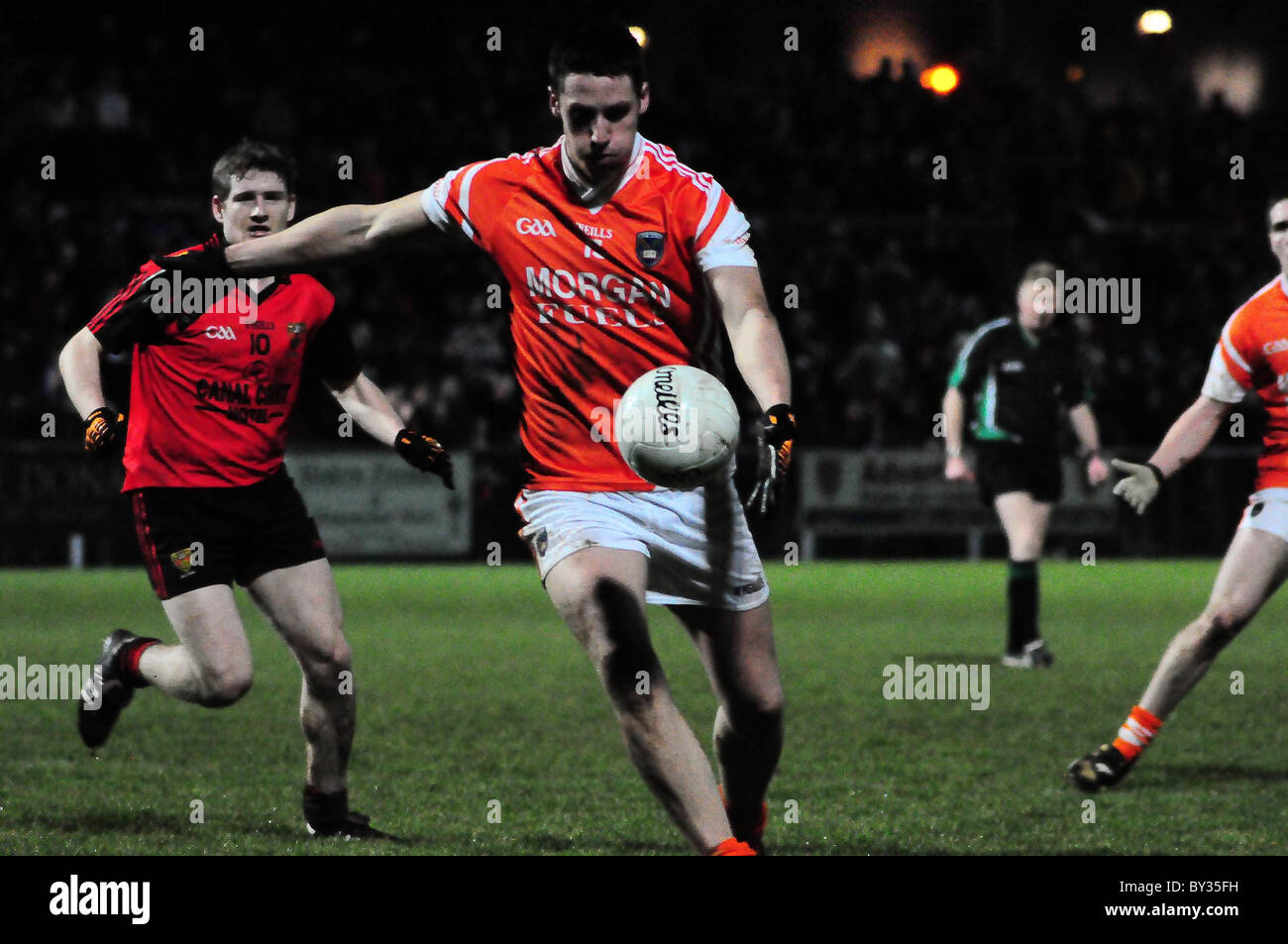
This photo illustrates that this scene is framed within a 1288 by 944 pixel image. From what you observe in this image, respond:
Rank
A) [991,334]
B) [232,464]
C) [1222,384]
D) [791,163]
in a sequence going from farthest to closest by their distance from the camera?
1. [791,163]
2. [991,334]
3. [1222,384]
4. [232,464]

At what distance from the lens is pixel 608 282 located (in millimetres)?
4996

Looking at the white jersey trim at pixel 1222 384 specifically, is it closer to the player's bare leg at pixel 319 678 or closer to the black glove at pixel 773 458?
the black glove at pixel 773 458

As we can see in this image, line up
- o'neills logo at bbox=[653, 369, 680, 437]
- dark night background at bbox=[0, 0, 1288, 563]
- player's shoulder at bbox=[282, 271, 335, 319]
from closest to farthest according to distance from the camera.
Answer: o'neills logo at bbox=[653, 369, 680, 437] → player's shoulder at bbox=[282, 271, 335, 319] → dark night background at bbox=[0, 0, 1288, 563]

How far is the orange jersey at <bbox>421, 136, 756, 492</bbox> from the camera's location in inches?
Answer: 196

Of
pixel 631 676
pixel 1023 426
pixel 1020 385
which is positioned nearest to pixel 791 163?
pixel 1020 385

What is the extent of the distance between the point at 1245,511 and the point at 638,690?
3.34 m

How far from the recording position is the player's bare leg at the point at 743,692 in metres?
5.08

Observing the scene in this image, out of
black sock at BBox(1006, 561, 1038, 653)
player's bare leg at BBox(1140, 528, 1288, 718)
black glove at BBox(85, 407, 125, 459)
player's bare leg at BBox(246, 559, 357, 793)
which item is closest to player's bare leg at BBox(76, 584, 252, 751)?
player's bare leg at BBox(246, 559, 357, 793)

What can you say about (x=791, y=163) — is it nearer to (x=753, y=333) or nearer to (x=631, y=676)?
(x=753, y=333)

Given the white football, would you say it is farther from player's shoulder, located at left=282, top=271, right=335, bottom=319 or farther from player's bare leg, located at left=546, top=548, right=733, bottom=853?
player's shoulder, located at left=282, top=271, right=335, bottom=319

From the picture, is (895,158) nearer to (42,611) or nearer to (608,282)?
(42,611)

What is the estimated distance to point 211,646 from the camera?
6.18m

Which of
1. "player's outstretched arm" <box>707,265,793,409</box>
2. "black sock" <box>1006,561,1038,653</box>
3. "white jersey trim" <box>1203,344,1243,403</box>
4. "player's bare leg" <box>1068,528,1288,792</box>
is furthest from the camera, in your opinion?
"black sock" <box>1006,561,1038,653</box>

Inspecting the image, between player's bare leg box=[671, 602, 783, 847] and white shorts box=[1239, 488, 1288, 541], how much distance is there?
8.52 feet
